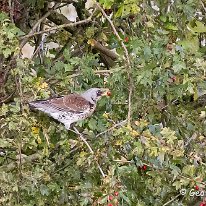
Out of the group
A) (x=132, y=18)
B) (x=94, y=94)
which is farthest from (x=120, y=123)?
(x=132, y=18)

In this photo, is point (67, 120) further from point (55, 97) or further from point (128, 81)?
point (128, 81)

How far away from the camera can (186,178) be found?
2869 mm

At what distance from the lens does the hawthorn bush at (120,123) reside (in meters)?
2.92

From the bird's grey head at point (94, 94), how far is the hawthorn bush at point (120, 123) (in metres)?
0.04

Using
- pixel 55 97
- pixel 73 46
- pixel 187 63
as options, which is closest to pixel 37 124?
pixel 55 97

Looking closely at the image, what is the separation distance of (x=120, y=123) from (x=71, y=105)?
725 mm

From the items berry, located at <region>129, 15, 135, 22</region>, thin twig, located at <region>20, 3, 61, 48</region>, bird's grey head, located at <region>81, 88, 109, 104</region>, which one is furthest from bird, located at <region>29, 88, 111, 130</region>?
berry, located at <region>129, 15, 135, 22</region>

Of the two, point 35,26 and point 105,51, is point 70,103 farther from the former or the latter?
point 105,51

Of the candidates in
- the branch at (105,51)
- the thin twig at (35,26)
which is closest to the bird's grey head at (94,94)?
the thin twig at (35,26)

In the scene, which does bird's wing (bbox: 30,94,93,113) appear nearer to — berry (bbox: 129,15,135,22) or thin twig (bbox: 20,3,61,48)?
thin twig (bbox: 20,3,61,48)

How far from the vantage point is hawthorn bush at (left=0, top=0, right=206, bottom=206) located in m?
2.92

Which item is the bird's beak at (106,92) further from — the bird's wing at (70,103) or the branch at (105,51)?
the branch at (105,51)

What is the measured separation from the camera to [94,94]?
340 centimetres

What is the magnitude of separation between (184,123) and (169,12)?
543 millimetres
